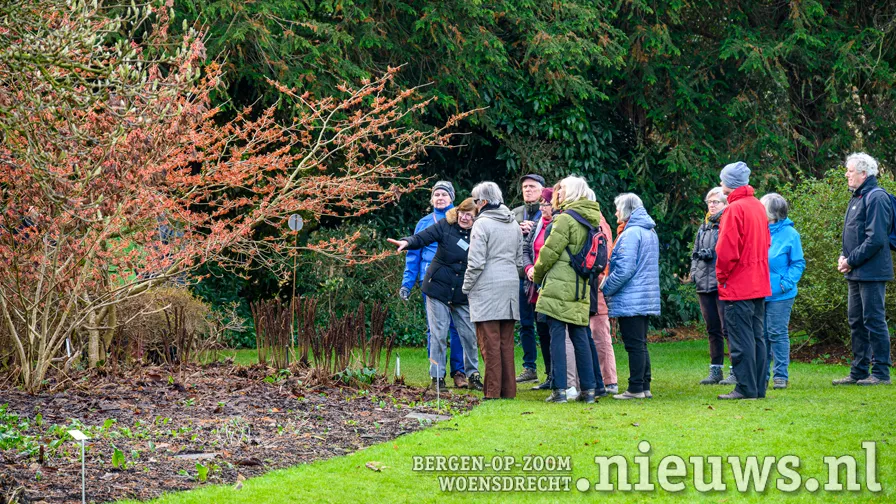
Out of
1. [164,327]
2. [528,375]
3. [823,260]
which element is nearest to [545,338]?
[528,375]

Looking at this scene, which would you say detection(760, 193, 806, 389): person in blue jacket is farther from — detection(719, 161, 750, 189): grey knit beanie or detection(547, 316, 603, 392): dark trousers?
detection(547, 316, 603, 392): dark trousers

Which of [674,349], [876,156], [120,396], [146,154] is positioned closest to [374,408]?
[120,396]

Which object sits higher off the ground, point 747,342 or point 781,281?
point 781,281

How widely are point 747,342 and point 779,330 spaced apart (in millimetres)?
1458

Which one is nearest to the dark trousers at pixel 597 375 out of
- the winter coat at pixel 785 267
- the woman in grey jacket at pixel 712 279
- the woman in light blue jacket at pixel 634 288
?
the woman in light blue jacket at pixel 634 288

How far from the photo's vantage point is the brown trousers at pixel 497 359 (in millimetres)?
8695

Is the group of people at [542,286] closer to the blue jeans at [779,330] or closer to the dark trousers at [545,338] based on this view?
the dark trousers at [545,338]

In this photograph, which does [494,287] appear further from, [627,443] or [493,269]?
[627,443]

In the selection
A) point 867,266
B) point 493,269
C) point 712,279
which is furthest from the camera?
point 712,279

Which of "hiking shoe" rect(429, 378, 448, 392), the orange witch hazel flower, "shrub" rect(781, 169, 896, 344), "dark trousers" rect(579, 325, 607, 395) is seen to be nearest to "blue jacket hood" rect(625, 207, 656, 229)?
"dark trousers" rect(579, 325, 607, 395)

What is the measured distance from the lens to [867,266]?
9.33 meters

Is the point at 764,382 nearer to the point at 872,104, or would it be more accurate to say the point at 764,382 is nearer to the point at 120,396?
the point at 120,396

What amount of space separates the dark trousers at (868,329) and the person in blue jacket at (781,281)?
57 cm

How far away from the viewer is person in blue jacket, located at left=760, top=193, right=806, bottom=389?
9.52 m
